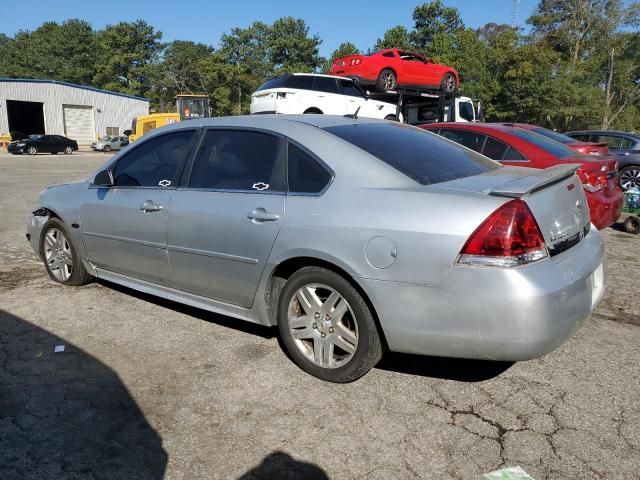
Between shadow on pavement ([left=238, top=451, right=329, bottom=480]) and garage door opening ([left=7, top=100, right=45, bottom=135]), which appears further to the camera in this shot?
garage door opening ([left=7, top=100, right=45, bottom=135])

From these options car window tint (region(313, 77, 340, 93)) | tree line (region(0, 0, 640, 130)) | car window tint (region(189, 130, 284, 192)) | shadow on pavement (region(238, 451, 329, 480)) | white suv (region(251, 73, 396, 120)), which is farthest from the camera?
tree line (region(0, 0, 640, 130))

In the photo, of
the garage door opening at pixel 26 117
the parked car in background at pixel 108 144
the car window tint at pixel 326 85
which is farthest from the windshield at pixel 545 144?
the garage door opening at pixel 26 117

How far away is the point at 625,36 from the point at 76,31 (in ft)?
239

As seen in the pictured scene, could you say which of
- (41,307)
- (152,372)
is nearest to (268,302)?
(152,372)

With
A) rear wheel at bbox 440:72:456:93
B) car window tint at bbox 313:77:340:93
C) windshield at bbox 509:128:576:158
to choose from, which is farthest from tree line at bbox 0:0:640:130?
windshield at bbox 509:128:576:158

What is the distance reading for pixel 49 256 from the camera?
475cm

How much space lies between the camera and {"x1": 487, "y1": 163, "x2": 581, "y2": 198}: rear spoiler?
2455mm

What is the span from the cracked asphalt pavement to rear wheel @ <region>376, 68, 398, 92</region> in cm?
1163

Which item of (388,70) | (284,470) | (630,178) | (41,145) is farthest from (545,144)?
(41,145)

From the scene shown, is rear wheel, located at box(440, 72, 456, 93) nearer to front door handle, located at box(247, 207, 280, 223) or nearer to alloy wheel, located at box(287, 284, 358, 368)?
front door handle, located at box(247, 207, 280, 223)

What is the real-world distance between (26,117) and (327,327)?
53.2 meters

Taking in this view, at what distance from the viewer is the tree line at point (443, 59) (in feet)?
133

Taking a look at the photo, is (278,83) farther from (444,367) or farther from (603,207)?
(444,367)

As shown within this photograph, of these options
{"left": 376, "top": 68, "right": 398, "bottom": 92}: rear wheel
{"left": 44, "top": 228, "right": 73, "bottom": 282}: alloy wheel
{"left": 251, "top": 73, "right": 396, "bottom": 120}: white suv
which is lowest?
{"left": 44, "top": 228, "right": 73, "bottom": 282}: alloy wheel
